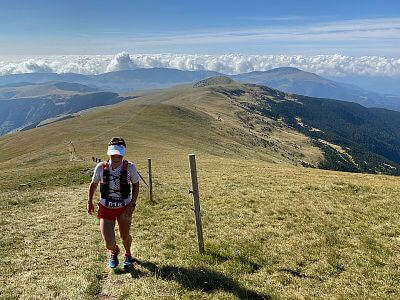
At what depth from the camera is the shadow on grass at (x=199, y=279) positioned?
37.5 ft

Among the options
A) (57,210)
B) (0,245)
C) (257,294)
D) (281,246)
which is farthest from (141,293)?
(57,210)

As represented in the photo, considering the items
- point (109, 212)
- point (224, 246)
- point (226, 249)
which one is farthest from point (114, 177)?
point (224, 246)

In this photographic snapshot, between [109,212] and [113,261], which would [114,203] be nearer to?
[109,212]

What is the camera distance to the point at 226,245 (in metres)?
15.6

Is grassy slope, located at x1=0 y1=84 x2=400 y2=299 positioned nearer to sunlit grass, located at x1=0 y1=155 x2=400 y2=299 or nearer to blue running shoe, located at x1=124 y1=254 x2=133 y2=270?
sunlit grass, located at x1=0 y1=155 x2=400 y2=299

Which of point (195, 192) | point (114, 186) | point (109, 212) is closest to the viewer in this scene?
point (114, 186)

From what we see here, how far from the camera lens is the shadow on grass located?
1142 cm

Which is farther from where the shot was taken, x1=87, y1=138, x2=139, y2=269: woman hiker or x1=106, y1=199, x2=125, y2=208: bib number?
x1=106, y1=199, x2=125, y2=208: bib number

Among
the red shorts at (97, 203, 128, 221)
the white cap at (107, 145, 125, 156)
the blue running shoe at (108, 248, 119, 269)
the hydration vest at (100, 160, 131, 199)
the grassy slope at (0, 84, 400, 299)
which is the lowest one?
the grassy slope at (0, 84, 400, 299)

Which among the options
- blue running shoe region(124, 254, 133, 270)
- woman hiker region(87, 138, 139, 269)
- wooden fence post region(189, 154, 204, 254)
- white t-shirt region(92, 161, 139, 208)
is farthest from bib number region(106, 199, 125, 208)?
wooden fence post region(189, 154, 204, 254)

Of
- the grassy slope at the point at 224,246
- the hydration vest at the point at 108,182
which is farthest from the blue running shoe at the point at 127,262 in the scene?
the hydration vest at the point at 108,182

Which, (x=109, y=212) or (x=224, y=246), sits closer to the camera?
(x=109, y=212)

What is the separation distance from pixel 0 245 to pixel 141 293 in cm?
908

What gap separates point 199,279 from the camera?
12.3 m
